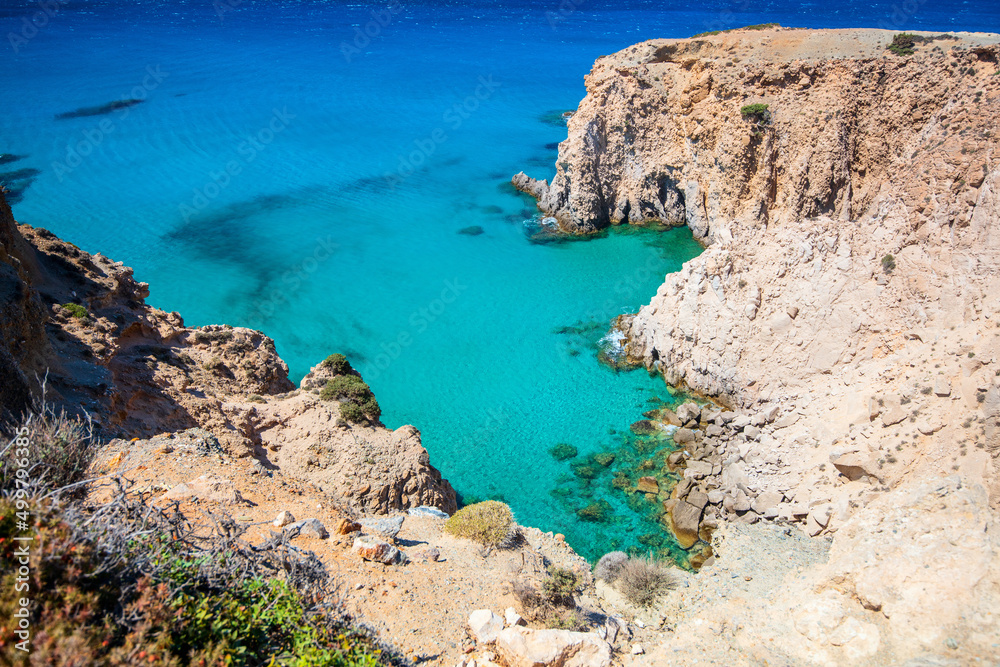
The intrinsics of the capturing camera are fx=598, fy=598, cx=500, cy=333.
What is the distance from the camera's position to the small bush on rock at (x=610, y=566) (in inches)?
587

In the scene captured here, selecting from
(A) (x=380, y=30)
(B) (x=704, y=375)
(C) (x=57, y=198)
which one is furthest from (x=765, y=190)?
(A) (x=380, y=30)

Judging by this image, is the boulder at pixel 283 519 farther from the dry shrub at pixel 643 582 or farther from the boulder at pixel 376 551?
the dry shrub at pixel 643 582

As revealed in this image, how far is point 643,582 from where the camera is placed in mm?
14203

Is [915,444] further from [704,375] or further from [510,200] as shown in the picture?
[510,200]

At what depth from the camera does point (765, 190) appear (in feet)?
104

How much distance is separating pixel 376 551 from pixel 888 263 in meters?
18.3

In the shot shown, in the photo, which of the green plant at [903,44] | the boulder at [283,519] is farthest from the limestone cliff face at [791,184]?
the boulder at [283,519]

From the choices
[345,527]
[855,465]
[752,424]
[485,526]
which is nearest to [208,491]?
[345,527]

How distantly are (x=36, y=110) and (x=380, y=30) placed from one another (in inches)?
2114

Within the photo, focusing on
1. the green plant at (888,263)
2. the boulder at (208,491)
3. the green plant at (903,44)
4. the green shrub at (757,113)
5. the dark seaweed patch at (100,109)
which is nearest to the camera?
the boulder at (208,491)

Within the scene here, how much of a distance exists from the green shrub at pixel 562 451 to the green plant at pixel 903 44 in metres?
24.8

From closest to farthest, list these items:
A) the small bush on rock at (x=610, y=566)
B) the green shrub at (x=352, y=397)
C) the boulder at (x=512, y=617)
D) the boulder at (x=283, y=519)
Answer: the boulder at (x=512, y=617) < the boulder at (x=283, y=519) < the small bush on rock at (x=610, y=566) < the green shrub at (x=352, y=397)

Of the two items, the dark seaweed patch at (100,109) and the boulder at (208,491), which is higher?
the dark seaweed patch at (100,109)

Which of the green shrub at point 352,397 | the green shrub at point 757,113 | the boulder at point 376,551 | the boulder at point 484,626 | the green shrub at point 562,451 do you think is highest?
the green shrub at point 757,113
